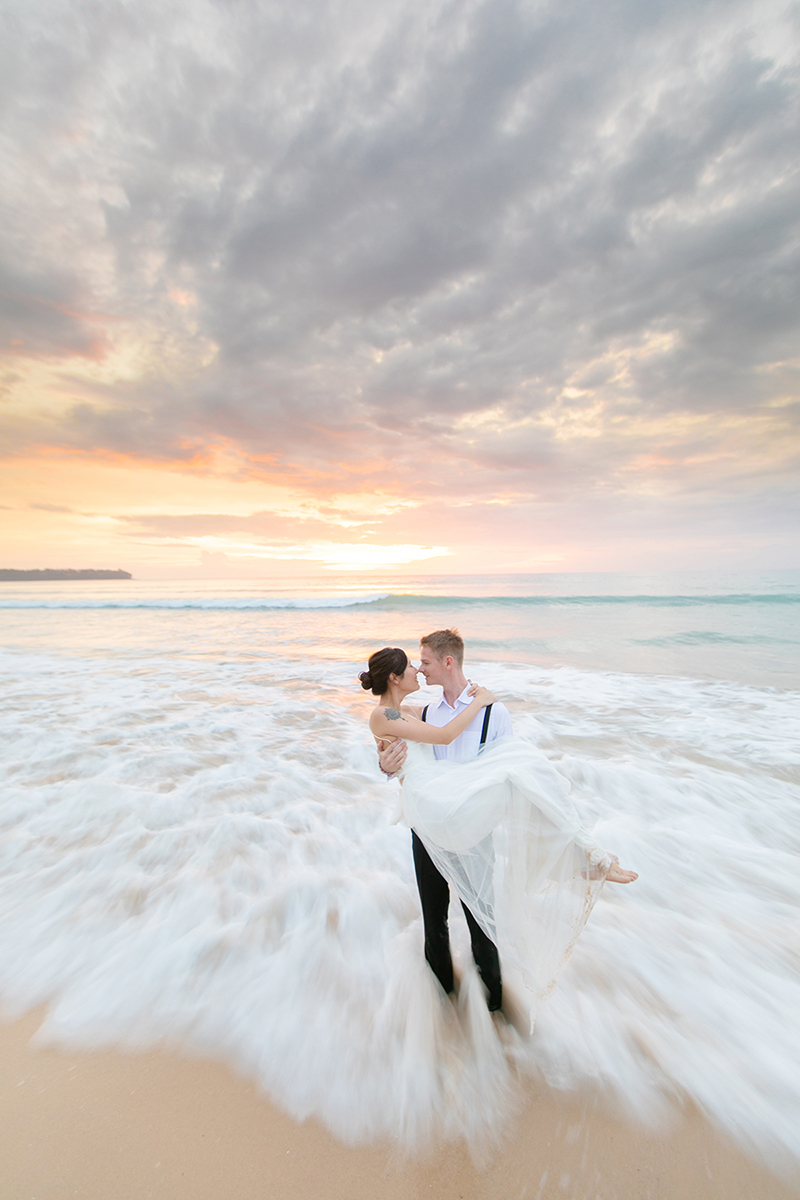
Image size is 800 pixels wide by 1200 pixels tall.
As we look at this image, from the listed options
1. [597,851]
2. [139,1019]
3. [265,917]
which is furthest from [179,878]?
[597,851]

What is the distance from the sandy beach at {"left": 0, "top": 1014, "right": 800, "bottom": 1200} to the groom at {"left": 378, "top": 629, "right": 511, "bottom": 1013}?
645mm

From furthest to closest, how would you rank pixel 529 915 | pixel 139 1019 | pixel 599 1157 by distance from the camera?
pixel 139 1019, pixel 529 915, pixel 599 1157

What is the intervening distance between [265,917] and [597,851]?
3.01m

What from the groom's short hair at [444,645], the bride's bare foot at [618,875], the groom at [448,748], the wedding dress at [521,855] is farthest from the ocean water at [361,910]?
the groom's short hair at [444,645]

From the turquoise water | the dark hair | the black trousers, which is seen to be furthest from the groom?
the turquoise water

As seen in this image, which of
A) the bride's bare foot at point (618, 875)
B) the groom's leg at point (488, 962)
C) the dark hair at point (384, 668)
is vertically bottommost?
the groom's leg at point (488, 962)

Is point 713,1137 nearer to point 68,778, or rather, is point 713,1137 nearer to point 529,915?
point 529,915

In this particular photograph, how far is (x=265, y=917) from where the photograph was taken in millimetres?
4238

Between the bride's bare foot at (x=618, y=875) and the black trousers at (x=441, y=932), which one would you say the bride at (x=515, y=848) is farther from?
the black trousers at (x=441, y=932)

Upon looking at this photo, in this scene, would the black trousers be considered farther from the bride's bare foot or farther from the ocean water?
the bride's bare foot

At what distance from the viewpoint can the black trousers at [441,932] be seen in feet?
10.1

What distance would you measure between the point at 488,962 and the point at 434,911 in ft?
1.39

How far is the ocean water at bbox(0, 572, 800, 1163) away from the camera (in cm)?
291

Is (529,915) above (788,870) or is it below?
above
